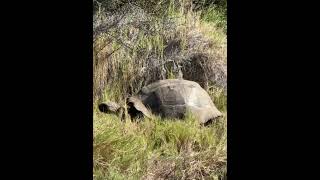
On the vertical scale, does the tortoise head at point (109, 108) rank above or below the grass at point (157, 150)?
above

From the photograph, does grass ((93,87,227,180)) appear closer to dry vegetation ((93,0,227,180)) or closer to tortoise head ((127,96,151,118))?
dry vegetation ((93,0,227,180))

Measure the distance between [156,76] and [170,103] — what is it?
3.06ft

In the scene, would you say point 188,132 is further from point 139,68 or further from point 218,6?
point 218,6

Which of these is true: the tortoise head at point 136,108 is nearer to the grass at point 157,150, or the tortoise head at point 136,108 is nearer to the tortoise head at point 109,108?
the tortoise head at point 109,108

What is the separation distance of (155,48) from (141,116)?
4.40ft

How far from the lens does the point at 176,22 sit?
7.03 meters

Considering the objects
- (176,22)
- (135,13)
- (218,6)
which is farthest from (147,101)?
(218,6)

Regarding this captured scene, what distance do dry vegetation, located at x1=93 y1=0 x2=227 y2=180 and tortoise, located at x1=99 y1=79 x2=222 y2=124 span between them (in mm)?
188

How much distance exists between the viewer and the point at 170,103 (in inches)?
223

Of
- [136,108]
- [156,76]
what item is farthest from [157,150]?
[156,76]

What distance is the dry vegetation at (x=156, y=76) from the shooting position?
4.45 meters

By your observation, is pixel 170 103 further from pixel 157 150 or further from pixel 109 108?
pixel 157 150

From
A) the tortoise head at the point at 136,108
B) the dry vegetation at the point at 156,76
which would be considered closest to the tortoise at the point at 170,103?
the tortoise head at the point at 136,108

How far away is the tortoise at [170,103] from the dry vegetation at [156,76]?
0.62 feet
